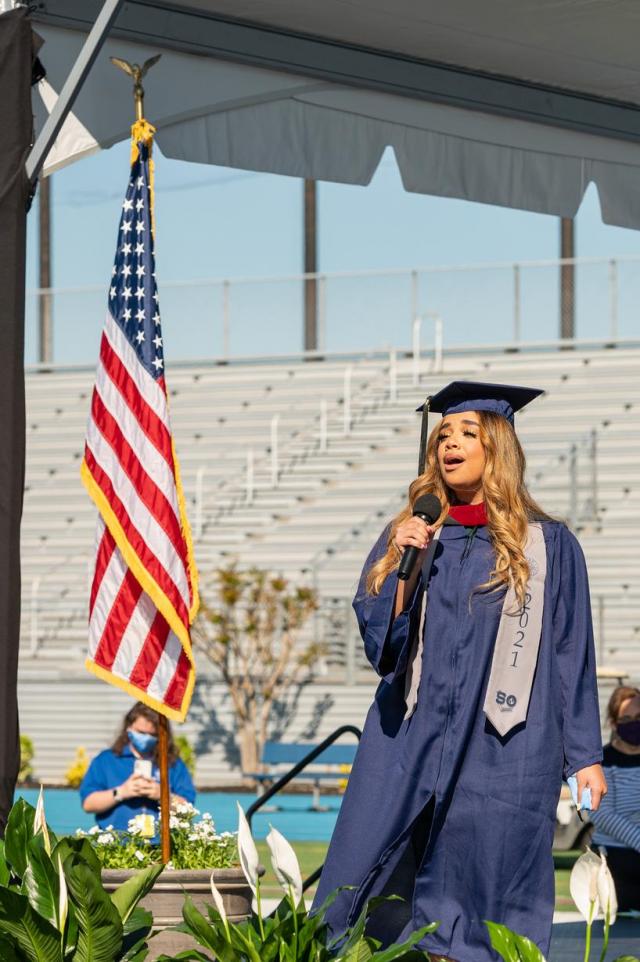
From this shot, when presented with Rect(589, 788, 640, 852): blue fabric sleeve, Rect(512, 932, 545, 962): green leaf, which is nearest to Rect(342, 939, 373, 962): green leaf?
Rect(512, 932, 545, 962): green leaf

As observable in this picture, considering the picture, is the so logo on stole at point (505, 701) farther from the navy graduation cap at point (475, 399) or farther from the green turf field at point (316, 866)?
the green turf field at point (316, 866)

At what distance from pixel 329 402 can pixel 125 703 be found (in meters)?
6.30

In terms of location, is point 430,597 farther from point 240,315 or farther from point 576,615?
point 240,315

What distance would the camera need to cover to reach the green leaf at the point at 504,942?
3945 millimetres

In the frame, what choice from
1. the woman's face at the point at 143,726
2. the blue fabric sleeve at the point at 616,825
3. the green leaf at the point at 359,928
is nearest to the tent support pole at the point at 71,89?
the green leaf at the point at 359,928

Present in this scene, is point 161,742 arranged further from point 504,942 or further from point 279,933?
point 504,942

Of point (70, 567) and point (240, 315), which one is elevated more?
point (240, 315)

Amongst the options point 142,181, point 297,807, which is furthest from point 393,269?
point 142,181

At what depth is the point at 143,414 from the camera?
6.00 meters

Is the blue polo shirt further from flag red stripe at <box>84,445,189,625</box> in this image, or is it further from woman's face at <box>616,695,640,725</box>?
woman's face at <box>616,695,640,725</box>

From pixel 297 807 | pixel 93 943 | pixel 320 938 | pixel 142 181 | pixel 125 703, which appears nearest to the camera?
pixel 93 943

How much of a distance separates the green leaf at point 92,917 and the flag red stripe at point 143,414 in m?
2.15

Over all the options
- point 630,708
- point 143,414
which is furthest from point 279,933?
point 630,708

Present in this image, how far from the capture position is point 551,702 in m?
4.61
